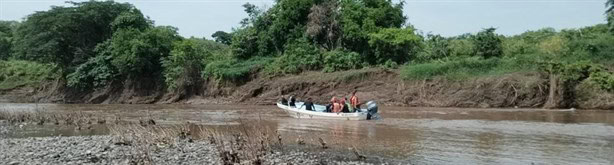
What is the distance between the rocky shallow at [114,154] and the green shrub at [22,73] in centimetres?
4554

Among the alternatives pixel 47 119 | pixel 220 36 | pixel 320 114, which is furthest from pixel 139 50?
pixel 220 36

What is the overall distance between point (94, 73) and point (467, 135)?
4073 centimetres

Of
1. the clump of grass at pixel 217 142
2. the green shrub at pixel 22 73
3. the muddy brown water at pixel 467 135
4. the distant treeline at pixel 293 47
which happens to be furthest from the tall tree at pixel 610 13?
the green shrub at pixel 22 73

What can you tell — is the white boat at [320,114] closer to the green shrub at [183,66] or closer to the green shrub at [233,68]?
the green shrub at [233,68]

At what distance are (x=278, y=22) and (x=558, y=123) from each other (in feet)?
88.1

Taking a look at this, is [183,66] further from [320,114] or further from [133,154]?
[133,154]

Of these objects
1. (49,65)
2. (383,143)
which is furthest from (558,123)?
(49,65)

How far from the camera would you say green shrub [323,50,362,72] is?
44.1 m

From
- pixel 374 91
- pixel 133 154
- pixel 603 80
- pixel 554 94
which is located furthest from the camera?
pixel 374 91

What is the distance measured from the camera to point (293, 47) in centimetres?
4644

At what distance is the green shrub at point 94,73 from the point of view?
52094 mm

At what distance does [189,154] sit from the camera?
1507 cm

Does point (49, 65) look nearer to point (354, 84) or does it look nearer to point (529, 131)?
point (354, 84)

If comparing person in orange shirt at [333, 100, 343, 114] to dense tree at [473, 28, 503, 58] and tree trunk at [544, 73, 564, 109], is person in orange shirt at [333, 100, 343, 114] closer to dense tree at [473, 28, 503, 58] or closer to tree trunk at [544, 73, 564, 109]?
tree trunk at [544, 73, 564, 109]
